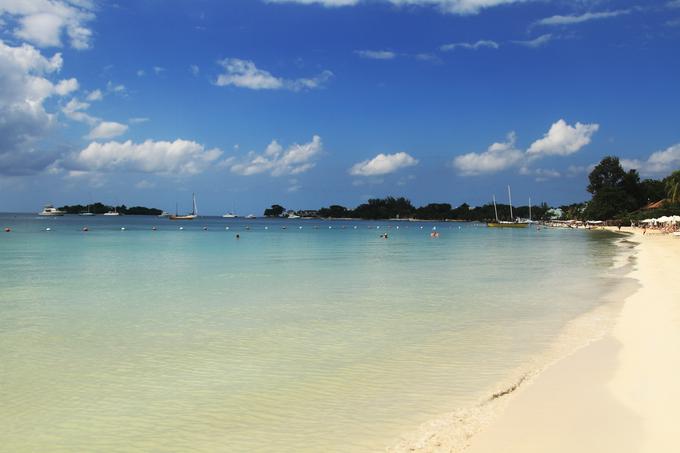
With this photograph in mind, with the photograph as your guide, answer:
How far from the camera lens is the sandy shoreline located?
525 centimetres

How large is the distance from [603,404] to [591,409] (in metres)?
0.27

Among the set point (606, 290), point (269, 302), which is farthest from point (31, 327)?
point (606, 290)

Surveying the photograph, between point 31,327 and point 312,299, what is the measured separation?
302 inches

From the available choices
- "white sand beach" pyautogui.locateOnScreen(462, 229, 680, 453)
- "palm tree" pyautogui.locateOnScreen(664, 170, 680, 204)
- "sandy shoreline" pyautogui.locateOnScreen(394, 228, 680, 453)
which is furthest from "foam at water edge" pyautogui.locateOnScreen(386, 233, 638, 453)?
"palm tree" pyautogui.locateOnScreen(664, 170, 680, 204)

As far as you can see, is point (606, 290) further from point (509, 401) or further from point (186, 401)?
point (186, 401)

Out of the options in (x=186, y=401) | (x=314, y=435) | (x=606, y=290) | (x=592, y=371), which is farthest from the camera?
(x=606, y=290)

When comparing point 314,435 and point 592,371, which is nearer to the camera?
point 314,435

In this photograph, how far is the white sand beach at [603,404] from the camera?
524 centimetres

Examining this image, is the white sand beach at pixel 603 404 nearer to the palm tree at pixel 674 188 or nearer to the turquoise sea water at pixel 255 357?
the turquoise sea water at pixel 255 357

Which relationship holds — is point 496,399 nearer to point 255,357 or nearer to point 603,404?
point 603,404

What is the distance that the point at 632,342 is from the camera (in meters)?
9.60

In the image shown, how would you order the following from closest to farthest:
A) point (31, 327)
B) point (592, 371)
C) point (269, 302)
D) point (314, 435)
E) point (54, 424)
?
point (314, 435), point (54, 424), point (592, 371), point (31, 327), point (269, 302)

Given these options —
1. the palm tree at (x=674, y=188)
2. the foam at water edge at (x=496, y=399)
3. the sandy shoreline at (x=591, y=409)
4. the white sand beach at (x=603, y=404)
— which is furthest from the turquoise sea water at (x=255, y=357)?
the palm tree at (x=674, y=188)

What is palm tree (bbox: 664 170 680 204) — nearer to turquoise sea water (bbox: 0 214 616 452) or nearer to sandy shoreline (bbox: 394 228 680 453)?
turquoise sea water (bbox: 0 214 616 452)
